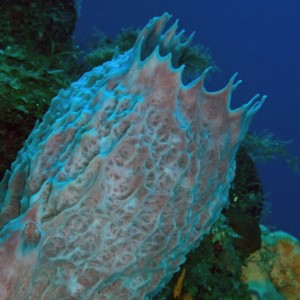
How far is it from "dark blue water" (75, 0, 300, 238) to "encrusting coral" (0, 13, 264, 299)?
253 feet

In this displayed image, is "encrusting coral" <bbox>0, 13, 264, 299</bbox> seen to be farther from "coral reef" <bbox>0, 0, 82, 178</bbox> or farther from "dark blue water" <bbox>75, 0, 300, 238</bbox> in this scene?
"dark blue water" <bbox>75, 0, 300, 238</bbox>

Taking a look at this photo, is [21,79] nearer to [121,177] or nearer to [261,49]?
[121,177]

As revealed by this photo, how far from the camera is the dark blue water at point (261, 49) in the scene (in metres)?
82.3

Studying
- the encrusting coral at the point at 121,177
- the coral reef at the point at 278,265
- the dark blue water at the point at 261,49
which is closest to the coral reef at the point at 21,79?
the encrusting coral at the point at 121,177

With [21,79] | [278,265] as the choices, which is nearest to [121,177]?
[21,79]

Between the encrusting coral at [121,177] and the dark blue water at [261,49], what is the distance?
7725 centimetres

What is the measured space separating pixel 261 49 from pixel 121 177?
355ft

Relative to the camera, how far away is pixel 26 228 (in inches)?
61.9

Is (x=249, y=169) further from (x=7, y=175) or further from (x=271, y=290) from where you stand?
(x=7, y=175)

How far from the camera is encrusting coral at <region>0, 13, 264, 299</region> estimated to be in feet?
5.92

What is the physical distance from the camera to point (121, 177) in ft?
5.91

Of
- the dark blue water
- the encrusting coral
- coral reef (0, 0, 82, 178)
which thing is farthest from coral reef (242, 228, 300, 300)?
the dark blue water

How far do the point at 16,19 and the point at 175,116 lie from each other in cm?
533

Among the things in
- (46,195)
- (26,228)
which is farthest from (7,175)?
(26,228)
